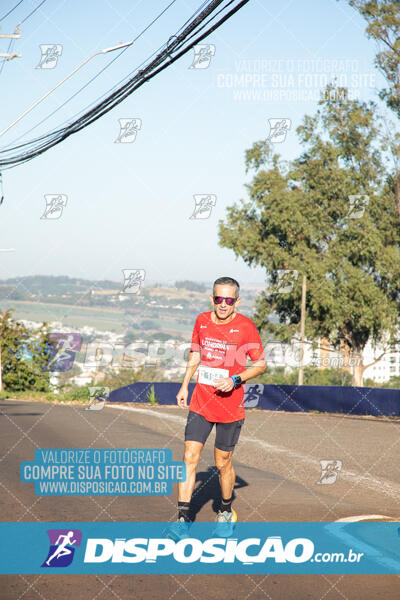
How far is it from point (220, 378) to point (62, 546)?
185cm

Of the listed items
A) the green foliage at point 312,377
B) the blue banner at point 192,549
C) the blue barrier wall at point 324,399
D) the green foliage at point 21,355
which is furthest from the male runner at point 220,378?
the green foliage at point 312,377

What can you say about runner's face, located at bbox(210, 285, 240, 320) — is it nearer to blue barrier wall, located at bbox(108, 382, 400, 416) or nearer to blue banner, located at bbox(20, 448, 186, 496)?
blue banner, located at bbox(20, 448, 186, 496)

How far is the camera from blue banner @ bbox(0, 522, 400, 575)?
533 cm

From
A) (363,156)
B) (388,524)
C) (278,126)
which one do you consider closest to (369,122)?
(363,156)

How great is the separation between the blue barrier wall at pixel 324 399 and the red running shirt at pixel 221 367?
59.6 ft

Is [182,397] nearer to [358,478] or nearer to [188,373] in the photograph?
[188,373]

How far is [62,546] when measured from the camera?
18.7ft

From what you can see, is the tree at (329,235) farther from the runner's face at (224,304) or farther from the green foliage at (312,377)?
the green foliage at (312,377)

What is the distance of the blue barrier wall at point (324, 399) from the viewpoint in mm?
23719

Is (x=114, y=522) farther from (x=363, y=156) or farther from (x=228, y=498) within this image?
→ (x=363, y=156)

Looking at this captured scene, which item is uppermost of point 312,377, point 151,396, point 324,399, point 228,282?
point 228,282

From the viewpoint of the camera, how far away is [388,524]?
A: 22.5 ft

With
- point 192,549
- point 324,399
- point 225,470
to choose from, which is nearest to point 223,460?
point 225,470

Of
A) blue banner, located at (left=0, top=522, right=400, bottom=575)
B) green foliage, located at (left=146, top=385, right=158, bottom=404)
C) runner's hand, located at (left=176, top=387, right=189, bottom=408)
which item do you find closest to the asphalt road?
blue banner, located at (left=0, top=522, right=400, bottom=575)
